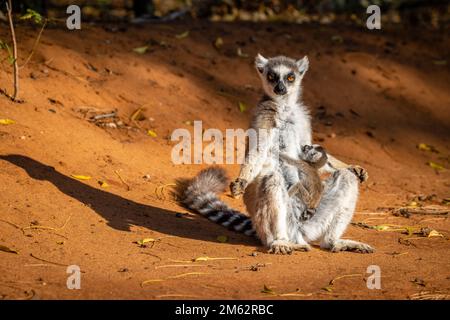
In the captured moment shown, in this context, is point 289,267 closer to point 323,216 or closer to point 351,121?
point 323,216

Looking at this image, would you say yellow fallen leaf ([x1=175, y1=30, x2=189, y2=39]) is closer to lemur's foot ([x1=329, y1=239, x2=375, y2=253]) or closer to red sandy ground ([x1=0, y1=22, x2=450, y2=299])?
red sandy ground ([x1=0, y1=22, x2=450, y2=299])

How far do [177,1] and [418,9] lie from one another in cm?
636

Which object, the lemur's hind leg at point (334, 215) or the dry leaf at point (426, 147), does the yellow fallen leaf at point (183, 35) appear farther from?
the lemur's hind leg at point (334, 215)

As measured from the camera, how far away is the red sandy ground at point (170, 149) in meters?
6.13

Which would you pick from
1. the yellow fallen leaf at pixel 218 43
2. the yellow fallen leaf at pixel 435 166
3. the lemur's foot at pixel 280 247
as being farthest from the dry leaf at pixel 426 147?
the lemur's foot at pixel 280 247

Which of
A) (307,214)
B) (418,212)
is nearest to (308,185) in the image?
(307,214)

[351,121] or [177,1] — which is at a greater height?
[177,1]

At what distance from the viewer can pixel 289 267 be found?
6480 mm

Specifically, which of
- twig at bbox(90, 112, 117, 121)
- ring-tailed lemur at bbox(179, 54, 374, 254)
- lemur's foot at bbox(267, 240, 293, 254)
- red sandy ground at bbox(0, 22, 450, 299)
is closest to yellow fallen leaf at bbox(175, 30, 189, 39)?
red sandy ground at bbox(0, 22, 450, 299)

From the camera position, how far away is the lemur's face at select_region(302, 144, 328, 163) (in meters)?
7.45

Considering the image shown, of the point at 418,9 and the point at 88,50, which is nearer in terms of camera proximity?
the point at 88,50

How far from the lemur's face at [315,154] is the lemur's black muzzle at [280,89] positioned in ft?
2.20

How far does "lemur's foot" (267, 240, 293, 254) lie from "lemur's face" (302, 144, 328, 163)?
3.30 ft

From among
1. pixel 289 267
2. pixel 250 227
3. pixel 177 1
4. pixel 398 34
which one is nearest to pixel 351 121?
pixel 398 34
